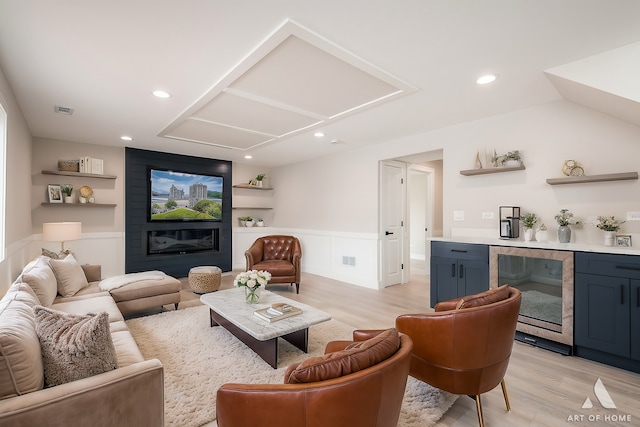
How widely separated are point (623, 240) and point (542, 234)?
602mm

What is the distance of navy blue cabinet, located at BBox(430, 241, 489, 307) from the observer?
3.29 meters

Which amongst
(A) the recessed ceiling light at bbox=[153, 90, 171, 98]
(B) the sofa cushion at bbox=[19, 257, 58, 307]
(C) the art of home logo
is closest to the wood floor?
(C) the art of home logo

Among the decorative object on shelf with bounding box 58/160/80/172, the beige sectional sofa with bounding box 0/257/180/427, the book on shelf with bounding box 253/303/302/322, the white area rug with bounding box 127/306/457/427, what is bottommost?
the white area rug with bounding box 127/306/457/427

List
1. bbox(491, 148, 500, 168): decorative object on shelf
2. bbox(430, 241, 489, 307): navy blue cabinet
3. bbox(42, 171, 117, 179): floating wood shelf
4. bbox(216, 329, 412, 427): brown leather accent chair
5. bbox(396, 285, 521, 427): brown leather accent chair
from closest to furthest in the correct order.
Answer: bbox(216, 329, 412, 427): brown leather accent chair → bbox(396, 285, 521, 427): brown leather accent chair → bbox(430, 241, 489, 307): navy blue cabinet → bbox(491, 148, 500, 168): decorative object on shelf → bbox(42, 171, 117, 179): floating wood shelf

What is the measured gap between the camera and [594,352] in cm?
259

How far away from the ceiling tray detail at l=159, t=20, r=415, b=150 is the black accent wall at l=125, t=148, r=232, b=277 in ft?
4.92

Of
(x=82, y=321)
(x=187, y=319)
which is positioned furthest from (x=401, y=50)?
(x=187, y=319)

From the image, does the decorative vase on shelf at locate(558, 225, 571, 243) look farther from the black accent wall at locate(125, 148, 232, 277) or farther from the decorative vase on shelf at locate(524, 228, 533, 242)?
the black accent wall at locate(125, 148, 232, 277)

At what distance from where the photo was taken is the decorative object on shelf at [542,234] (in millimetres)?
3128

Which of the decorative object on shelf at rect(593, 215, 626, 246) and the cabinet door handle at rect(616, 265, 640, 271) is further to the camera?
the decorative object on shelf at rect(593, 215, 626, 246)

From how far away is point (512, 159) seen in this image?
3393 millimetres

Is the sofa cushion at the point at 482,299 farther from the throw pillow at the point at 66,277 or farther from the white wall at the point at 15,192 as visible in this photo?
the throw pillow at the point at 66,277

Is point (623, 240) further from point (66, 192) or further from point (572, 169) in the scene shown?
point (66, 192)

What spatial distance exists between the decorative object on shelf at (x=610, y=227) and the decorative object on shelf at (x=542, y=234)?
434mm
